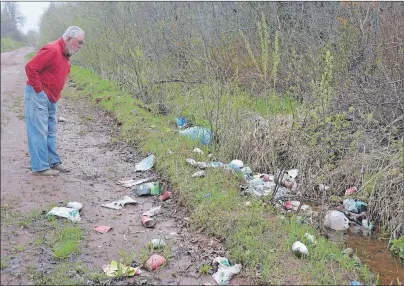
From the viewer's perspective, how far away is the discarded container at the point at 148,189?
4.41 meters

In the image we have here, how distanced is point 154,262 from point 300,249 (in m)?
1.16

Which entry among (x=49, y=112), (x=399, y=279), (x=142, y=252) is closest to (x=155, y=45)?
(x=49, y=112)

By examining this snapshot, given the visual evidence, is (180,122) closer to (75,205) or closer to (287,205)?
(287,205)

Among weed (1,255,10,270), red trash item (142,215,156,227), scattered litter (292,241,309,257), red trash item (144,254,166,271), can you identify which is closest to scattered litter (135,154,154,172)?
red trash item (142,215,156,227)

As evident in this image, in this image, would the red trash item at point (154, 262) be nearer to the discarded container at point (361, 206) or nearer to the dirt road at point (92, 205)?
the dirt road at point (92, 205)

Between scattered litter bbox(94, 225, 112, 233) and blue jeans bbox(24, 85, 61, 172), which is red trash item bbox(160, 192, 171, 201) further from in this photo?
blue jeans bbox(24, 85, 61, 172)

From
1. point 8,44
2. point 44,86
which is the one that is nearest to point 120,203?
point 44,86

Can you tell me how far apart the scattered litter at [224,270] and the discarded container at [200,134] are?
2.64 meters

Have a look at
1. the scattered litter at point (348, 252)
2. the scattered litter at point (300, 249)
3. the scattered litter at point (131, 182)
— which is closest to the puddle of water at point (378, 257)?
the scattered litter at point (348, 252)

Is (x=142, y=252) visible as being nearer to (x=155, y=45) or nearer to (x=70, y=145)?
(x=70, y=145)

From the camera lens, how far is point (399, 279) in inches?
123

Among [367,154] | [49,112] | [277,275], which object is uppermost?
[49,112]

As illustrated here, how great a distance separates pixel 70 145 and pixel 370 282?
471 centimetres

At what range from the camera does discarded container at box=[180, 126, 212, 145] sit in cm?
561
